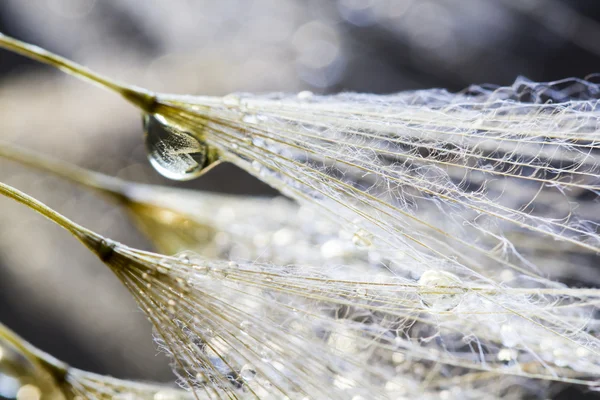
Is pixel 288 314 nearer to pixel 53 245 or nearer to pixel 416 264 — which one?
pixel 416 264

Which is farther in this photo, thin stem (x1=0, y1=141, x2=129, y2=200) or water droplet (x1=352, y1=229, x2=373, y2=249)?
thin stem (x1=0, y1=141, x2=129, y2=200)

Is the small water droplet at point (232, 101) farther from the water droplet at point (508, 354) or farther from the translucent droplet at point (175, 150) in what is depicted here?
the water droplet at point (508, 354)

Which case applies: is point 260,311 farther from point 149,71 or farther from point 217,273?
point 149,71

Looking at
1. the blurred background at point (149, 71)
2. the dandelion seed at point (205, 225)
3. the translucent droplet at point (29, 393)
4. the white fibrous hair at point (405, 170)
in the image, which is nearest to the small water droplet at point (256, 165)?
the white fibrous hair at point (405, 170)

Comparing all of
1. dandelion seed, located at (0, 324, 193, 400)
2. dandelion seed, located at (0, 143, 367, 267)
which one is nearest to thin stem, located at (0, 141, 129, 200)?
Result: dandelion seed, located at (0, 143, 367, 267)

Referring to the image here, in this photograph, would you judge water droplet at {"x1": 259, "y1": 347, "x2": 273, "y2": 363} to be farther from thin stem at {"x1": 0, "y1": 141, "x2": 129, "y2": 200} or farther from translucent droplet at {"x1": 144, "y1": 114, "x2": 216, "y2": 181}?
thin stem at {"x1": 0, "y1": 141, "x2": 129, "y2": 200}
